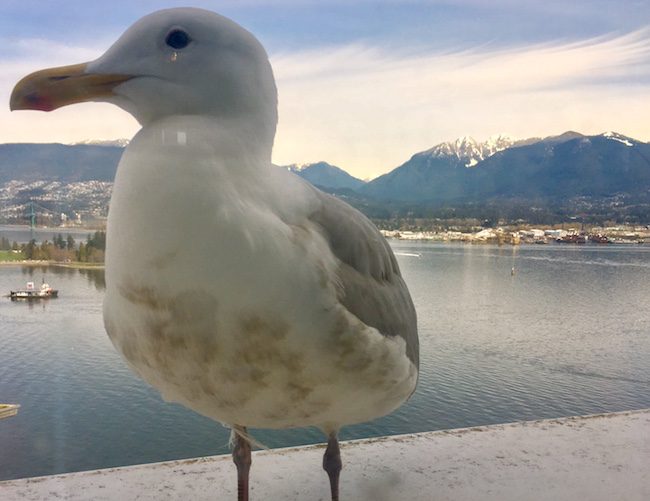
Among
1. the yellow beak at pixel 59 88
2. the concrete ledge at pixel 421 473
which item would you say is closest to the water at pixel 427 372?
the concrete ledge at pixel 421 473

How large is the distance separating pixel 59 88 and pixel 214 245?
325 mm

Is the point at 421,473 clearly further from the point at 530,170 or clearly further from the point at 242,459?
the point at 530,170

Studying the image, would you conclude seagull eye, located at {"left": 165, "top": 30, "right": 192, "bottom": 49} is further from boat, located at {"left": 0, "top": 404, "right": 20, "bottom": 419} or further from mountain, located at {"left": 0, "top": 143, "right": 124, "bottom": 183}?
→ boat, located at {"left": 0, "top": 404, "right": 20, "bottom": 419}

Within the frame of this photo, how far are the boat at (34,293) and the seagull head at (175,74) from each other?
618 cm

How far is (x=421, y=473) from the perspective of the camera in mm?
1547

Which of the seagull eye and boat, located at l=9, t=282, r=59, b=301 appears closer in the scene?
the seagull eye

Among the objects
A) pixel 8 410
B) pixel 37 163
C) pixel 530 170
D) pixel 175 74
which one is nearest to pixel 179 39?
pixel 175 74

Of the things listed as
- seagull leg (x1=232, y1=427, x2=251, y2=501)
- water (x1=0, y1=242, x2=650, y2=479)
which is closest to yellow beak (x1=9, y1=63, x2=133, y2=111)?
seagull leg (x1=232, y1=427, x2=251, y2=501)

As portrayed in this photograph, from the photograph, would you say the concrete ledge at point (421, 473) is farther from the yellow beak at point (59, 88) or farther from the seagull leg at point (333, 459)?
the yellow beak at point (59, 88)

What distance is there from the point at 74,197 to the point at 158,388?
1.76 meters

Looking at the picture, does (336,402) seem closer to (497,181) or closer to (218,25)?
(218,25)

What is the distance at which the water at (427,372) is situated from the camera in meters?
6.50

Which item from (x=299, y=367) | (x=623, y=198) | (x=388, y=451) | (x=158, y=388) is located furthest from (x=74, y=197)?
(x=623, y=198)

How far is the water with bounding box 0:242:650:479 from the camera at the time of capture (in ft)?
21.3
